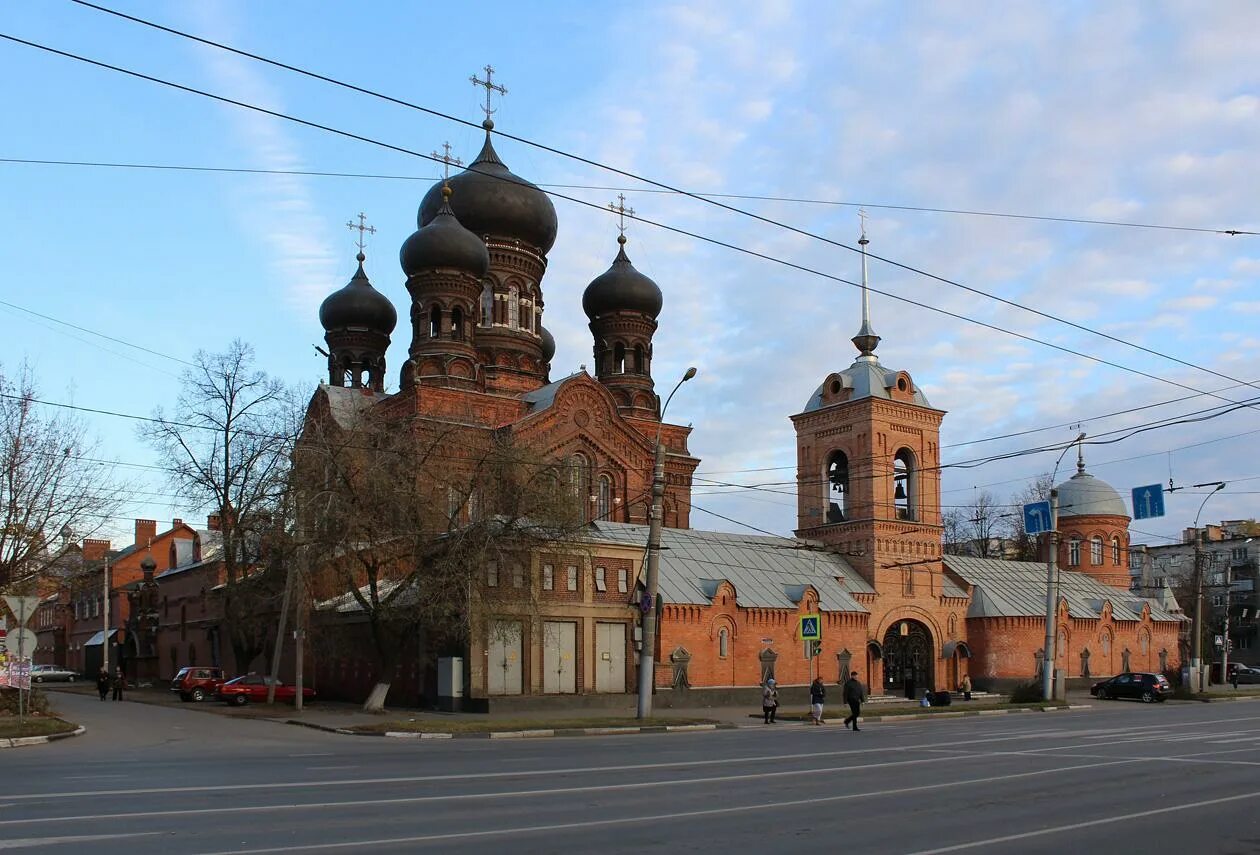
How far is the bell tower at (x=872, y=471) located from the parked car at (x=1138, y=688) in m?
8.27

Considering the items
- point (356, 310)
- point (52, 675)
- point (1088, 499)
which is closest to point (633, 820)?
point (356, 310)

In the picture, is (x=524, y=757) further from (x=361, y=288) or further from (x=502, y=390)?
(x=361, y=288)

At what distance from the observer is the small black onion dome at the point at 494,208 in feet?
179

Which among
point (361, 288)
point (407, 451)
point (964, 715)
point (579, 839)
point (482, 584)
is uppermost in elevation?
point (361, 288)

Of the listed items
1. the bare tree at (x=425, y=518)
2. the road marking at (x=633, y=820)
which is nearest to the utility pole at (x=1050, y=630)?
the bare tree at (x=425, y=518)

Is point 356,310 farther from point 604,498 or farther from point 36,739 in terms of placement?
point 36,739

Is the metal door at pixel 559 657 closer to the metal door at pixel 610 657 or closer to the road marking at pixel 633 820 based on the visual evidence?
the metal door at pixel 610 657

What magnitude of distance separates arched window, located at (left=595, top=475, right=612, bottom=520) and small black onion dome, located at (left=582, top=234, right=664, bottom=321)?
1195 cm

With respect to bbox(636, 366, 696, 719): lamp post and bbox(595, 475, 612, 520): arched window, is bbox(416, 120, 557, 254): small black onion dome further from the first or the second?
bbox(636, 366, 696, 719): lamp post

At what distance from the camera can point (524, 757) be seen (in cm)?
1920

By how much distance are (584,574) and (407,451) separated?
771cm

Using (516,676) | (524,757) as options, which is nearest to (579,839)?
(524,757)

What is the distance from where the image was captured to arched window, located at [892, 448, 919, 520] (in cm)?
4956

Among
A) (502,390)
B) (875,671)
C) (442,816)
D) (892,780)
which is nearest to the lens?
(442,816)
